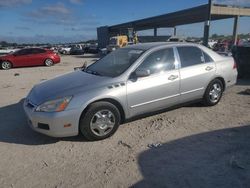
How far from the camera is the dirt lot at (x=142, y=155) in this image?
3.56 meters

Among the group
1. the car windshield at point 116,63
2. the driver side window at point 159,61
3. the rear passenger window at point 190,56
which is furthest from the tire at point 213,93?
the car windshield at point 116,63

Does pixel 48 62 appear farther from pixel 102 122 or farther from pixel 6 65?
pixel 102 122

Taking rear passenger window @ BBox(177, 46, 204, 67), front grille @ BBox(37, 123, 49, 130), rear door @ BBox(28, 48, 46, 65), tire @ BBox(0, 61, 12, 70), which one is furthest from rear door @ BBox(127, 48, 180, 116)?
tire @ BBox(0, 61, 12, 70)

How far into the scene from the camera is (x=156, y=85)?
530cm

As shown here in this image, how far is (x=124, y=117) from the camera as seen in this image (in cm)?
509

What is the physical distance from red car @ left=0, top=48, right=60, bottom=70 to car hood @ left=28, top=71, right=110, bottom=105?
14439mm

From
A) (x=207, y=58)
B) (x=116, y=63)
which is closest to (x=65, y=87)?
(x=116, y=63)

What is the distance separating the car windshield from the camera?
5.31 metres

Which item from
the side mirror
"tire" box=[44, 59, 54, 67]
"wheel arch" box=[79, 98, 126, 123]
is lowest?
"tire" box=[44, 59, 54, 67]

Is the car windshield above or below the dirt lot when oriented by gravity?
above

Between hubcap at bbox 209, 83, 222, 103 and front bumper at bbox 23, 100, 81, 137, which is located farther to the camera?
hubcap at bbox 209, 83, 222, 103

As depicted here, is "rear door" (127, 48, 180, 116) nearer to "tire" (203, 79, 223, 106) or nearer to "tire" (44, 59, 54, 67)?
"tire" (203, 79, 223, 106)

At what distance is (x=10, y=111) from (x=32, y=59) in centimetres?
1307

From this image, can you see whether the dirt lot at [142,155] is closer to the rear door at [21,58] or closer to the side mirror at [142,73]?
the side mirror at [142,73]
